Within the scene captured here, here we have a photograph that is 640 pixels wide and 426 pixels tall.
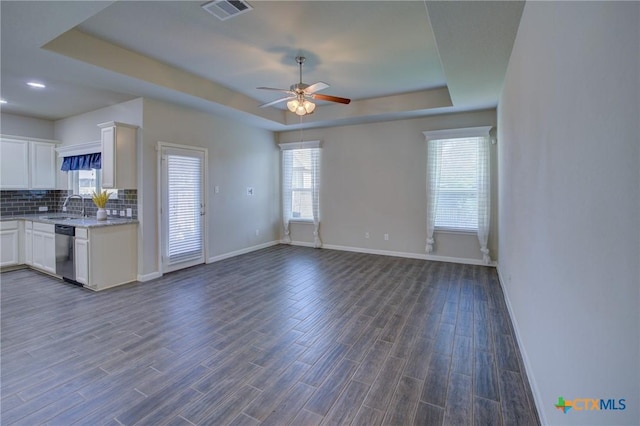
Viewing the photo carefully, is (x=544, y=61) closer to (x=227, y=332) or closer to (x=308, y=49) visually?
(x=308, y=49)

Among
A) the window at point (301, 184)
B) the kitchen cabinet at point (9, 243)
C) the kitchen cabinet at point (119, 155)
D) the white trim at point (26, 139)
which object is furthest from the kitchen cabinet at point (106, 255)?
the window at point (301, 184)

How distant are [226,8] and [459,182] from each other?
4.54m

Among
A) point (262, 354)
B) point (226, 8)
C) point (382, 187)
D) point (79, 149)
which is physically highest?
point (226, 8)

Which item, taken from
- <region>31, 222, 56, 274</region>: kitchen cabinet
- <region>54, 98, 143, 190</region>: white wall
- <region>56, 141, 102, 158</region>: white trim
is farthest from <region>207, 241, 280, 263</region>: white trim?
<region>56, 141, 102, 158</region>: white trim

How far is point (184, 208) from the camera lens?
16.8ft

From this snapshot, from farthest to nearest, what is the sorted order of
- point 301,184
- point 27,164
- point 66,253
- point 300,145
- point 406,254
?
1. point 301,184
2. point 300,145
3. point 406,254
4. point 27,164
5. point 66,253

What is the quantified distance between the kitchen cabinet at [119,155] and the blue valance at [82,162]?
0.89 m

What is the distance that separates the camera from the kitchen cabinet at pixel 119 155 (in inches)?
172

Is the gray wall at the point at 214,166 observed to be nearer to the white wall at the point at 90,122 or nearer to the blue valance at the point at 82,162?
the white wall at the point at 90,122

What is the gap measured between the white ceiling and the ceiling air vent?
0.28 ft

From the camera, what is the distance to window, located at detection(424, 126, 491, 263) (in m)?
5.21

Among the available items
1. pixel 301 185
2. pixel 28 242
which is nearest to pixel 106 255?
pixel 28 242

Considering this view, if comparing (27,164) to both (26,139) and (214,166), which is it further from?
A: (214,166)

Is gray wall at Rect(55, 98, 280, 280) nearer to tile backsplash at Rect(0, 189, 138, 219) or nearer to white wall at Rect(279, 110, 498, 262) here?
tile backsplash at Rect(0, 189, 138, 219)
